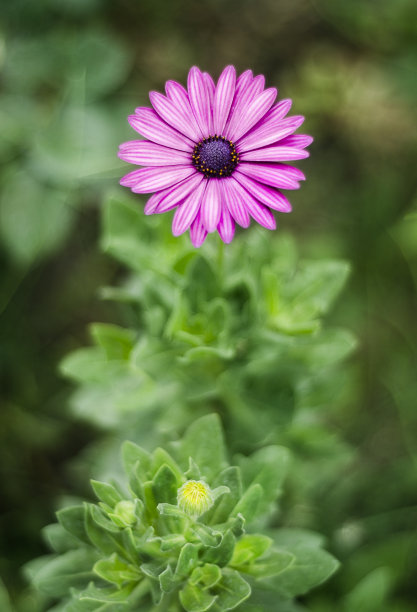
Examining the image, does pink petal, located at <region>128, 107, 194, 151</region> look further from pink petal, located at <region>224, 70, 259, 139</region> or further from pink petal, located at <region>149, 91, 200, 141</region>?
pink petal, located at <region>224, 70, 259, 139</region>

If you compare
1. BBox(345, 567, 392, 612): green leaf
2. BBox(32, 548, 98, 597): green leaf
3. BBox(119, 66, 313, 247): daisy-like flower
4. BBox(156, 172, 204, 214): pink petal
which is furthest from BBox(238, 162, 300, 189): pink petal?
BBox(345, 567, 392, 612): green leaf

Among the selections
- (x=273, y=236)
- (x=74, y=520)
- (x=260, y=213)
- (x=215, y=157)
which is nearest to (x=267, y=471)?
(x=74, y=520)

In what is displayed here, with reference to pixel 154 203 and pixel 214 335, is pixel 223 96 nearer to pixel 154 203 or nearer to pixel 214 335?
pixel 154 203

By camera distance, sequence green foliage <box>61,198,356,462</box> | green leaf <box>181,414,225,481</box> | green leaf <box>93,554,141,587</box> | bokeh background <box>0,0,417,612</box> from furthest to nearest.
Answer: bokeh background <box>0,0,417,612</box> < green foliage <box>61,198,356,462</box> < green leaf <box>181,414,225,481</box> < green leaf <box>93,554,141,587</box>

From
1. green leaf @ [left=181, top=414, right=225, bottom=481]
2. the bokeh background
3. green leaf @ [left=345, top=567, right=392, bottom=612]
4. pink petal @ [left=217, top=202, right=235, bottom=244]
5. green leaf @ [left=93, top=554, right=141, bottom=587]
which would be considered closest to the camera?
pink petal @ [left=217, top=202, right=235, bottom=244]

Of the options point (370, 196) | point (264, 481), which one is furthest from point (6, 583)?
point (370, 196)

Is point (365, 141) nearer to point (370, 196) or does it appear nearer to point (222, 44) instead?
Result: point (370, 196)
